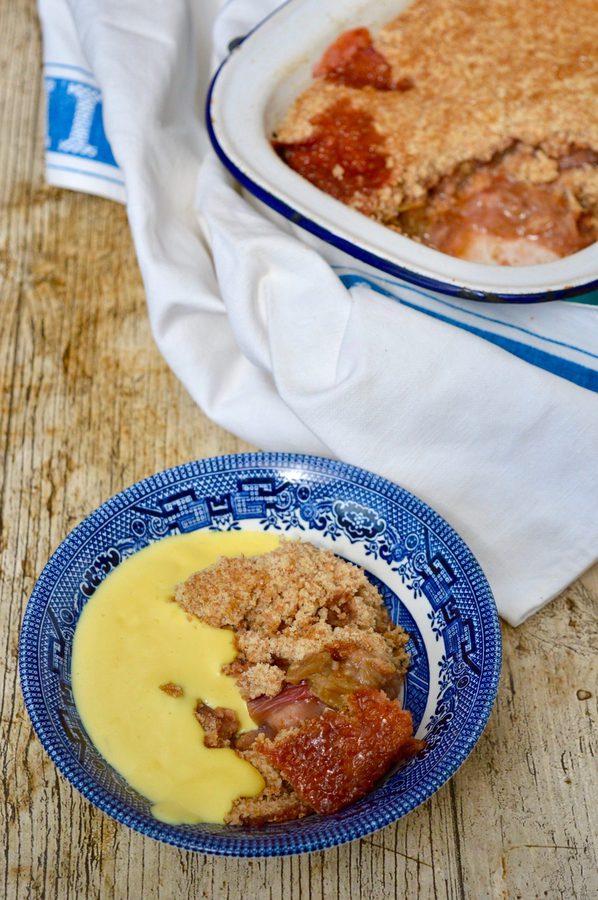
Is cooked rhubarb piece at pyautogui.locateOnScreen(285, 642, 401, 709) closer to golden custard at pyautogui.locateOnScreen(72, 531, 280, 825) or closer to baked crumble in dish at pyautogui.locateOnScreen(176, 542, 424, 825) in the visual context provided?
baked crumble in dish at pyautogui.locateOnScreen(176, 542, 424, 825)

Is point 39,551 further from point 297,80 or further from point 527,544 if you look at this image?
point 297,80

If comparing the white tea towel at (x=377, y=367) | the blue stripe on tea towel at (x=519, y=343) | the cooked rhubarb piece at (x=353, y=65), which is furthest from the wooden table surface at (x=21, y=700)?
the cooked rhubarb piece at (x=353, y=65)

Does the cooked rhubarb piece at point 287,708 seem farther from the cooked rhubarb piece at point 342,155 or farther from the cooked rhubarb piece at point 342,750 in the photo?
the cooked rhubarb piece at point 342,155

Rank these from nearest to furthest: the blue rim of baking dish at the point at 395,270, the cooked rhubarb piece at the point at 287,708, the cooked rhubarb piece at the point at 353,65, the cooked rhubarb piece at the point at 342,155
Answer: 1. the cooked rhubarb piece at the point at 287,708
2. the blue rim of baking dish at the point at 395,270
3. the cooked rhubarb piece at the point at 342,155
4. the cooked rhubarb piece at the point at 353,65

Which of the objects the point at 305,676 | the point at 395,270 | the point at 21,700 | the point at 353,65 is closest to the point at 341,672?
the point at 305,676

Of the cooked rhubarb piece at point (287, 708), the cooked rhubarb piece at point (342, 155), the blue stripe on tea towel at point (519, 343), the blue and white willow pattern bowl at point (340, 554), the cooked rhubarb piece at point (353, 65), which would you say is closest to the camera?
the blue and white willow pattern bowl at point (340, 554)

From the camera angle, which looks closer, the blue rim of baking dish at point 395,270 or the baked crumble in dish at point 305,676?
the baked crumble in dish at point 305,676

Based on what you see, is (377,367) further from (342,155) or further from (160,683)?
(160,683)
